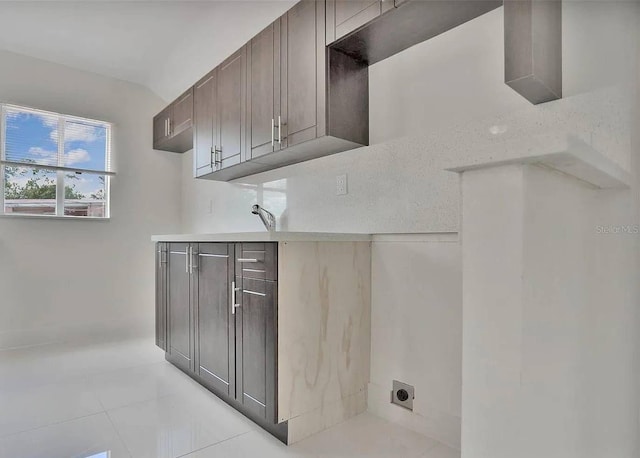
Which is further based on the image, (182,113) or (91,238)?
(91,238)

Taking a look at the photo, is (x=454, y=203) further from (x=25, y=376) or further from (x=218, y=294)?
(x=25, y=376)

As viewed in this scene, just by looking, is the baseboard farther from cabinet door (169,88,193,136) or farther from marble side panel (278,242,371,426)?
marble side panel (278,242,371,426)

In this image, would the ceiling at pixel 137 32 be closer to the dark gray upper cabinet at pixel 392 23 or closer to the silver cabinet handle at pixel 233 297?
the dark gray upper cabinet at pixel 392 23

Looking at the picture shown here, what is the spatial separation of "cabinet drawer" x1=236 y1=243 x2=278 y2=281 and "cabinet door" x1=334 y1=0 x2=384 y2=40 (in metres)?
1.03

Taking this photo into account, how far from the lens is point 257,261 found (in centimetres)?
170

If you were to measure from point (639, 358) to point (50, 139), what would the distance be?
162 inches

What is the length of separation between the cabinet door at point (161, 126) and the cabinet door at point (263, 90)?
148 cm

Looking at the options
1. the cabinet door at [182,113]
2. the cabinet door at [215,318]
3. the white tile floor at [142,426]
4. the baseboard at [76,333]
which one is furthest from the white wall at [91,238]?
the cabinet door at [215,318]

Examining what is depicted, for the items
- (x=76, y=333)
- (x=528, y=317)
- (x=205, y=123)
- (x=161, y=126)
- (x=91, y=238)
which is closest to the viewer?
(x=528, y=317)

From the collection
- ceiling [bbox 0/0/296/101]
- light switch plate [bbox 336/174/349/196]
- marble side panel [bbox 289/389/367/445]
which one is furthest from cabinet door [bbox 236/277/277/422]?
ceiling [bbox 0/0/296/101]

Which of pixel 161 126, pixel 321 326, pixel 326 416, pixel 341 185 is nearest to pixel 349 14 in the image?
pixel 341 185

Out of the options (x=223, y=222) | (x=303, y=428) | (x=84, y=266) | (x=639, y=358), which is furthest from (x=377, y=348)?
(x=84, y=266)

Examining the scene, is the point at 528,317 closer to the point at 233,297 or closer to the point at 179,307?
the point at 233,297

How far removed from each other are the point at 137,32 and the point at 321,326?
2.70 metres
